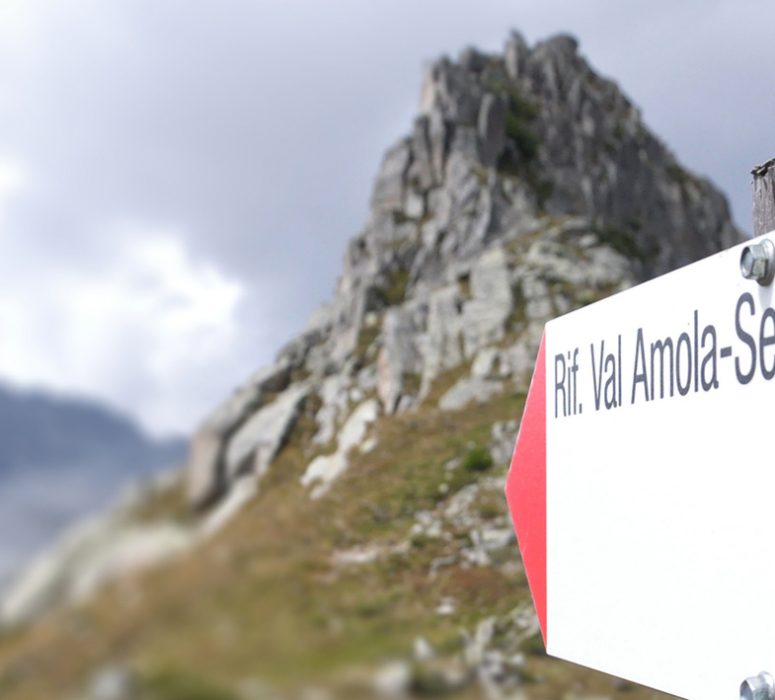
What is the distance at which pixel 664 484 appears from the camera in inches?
141

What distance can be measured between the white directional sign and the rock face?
5.12 ft

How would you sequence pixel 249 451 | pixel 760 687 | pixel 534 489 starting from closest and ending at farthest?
pixel 760 687
pixel 249 451
pixel 534 489

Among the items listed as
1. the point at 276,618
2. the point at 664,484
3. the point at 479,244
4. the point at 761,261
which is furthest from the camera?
the point at 479,244

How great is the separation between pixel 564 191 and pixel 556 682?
171ft

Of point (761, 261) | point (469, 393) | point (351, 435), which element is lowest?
point (761, 261)

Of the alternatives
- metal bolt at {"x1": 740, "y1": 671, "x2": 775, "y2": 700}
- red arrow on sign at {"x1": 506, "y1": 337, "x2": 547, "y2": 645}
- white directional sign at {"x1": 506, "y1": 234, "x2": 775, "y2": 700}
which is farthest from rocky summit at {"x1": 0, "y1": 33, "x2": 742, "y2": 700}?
metal bolt at {"x1": 740, "y1": 671, "x2": 775, "y2": 700}

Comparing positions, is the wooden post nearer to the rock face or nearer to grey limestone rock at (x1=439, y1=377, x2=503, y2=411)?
the rock face

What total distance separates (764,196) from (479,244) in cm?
4315

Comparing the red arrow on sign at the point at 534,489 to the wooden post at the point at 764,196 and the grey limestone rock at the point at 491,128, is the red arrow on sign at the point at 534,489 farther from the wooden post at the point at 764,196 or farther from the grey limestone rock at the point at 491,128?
the grey limestone rock at the point at 491,128

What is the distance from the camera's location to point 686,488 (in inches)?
135

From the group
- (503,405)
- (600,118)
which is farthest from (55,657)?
(600,118)

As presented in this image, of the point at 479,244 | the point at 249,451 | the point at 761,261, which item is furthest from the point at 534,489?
the point at 479,244

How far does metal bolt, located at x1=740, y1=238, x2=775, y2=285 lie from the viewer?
3137 millimetres

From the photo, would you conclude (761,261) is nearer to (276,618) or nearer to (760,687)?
(760,687)
